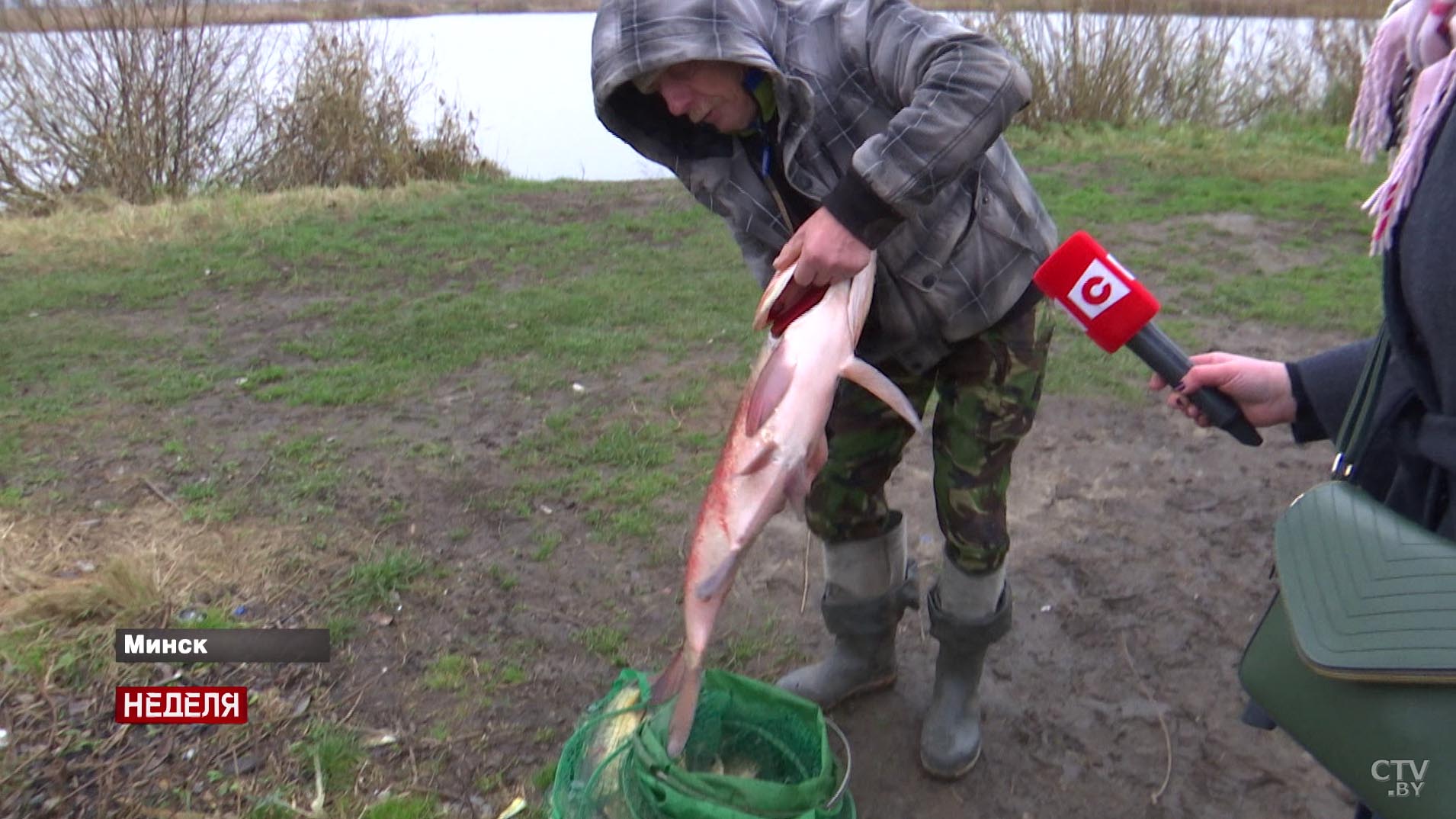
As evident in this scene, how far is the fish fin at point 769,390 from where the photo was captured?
6.57ft

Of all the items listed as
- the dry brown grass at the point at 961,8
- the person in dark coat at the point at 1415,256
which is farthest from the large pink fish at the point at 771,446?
the dry brown grass at the point at 961,8

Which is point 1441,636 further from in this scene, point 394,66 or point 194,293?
point 394,66

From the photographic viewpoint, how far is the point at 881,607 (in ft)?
9.21

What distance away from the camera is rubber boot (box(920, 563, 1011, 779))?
101 inches

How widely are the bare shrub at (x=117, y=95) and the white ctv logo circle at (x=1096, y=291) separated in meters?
9.78

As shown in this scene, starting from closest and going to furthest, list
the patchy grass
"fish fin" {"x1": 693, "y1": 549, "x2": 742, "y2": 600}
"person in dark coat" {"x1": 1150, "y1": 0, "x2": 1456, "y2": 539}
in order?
"person in dark coat" {"x1": 1150, "y1": 0, "x2": 1456, "y2": 539}, "fish fin" {"x1": 693, "y1": 549, "x2": 742, "y2": 600}, the patchy grass

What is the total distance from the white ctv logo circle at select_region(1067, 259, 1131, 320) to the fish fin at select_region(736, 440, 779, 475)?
0.61 m

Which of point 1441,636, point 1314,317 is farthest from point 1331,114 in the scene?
point 1441,636

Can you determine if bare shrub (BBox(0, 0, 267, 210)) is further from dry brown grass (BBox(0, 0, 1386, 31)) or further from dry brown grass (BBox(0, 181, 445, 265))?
dry brown grass (BBox(0, 181, 445, 265))

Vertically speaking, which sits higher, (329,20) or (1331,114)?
(329,20)

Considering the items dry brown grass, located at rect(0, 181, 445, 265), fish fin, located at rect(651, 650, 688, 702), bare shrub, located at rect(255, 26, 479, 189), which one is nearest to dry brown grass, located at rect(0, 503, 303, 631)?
fish fin, located at rect(651, 650, 688, 702)

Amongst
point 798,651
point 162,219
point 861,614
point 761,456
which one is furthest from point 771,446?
point 162,219

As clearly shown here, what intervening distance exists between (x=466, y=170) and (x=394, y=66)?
114cm

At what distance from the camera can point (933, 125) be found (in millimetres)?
1844
